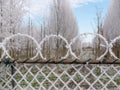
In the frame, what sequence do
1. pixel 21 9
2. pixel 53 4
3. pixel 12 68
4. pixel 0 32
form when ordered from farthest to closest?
pixel 53 4 < pixel 21 9 < pixel 0 32 < pixel 12 68

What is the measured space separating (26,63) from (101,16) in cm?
753

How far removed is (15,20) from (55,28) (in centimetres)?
406

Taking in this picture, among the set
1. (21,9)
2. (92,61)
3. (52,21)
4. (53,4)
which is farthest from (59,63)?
(52,21)

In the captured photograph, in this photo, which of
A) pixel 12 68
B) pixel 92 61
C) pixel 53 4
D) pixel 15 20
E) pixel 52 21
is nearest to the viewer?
pixel 92 61

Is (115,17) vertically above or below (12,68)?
below

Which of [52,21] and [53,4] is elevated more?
[53,4]

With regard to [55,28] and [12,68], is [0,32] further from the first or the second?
[12,68]

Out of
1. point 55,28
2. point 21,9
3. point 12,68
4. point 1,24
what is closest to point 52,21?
point 55,28

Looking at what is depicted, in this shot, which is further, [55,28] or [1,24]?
[55,28]

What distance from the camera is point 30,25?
13055 mm

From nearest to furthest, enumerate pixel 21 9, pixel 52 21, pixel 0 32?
pixel 0 32 → pixel 21 9 → pixel 52 21

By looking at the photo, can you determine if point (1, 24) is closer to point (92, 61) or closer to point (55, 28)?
point (55, 28)

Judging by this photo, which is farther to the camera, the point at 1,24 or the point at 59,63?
the point at 1,24

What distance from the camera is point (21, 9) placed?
8.30m
